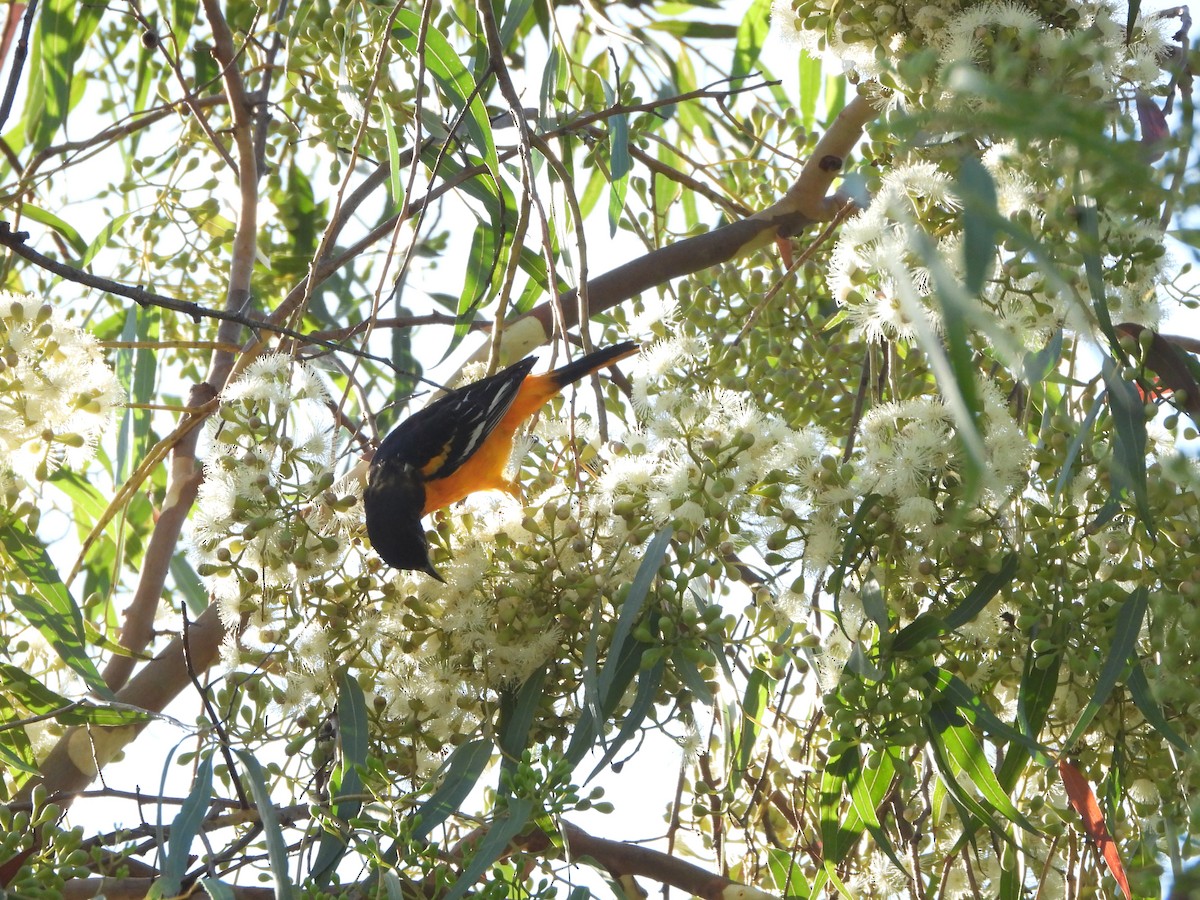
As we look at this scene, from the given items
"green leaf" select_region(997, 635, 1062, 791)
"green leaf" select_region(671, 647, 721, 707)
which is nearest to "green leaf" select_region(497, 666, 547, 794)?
"green leaf" select_region(671, 647, 721, 707)

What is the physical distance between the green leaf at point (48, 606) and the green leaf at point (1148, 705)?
1.86 metres

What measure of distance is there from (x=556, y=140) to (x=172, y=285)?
47.4 inches

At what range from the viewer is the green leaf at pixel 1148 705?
1.85 metres

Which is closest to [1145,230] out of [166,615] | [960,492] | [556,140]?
[960,492]

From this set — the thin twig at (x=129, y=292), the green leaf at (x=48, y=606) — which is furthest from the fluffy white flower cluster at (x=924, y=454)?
the green leaf at (x=48, y=606)

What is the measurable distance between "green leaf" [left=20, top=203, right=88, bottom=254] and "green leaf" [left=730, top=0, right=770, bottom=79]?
215 cm

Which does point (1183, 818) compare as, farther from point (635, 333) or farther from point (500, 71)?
point (500, 71)

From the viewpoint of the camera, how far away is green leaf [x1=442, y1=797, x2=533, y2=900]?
185cm

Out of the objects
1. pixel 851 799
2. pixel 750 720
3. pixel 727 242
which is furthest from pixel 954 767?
pixel 727 242

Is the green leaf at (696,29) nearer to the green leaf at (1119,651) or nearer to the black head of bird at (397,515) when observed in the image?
the black head of bird at (397,515)

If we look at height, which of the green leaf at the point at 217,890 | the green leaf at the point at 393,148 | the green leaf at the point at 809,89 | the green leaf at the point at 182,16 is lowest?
the green leaf at the point at 217,890

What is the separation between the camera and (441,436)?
12.8ft

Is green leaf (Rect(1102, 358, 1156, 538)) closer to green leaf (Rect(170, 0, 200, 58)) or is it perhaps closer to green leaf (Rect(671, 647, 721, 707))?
green leaf (Rect(671, 647, 721, 707))

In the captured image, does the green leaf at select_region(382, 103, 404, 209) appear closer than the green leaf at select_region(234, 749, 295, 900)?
No
